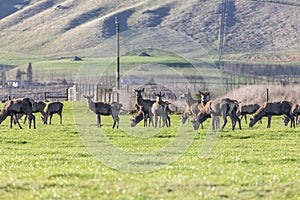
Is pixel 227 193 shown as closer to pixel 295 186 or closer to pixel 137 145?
pixel 295 186

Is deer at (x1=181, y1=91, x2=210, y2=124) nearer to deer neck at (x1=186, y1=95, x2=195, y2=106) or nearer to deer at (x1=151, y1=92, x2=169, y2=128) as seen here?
deer neck at (x1=186, y1=95, x2=195, y2=106)

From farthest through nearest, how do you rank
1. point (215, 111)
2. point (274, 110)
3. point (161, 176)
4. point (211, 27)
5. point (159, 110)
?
point (211, 27)
point (274, 110)
point (159, 110)
point (215, 111)
point (161, 176)

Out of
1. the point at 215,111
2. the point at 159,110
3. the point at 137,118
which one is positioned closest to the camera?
the point at 215,111

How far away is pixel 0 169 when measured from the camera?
691 inches

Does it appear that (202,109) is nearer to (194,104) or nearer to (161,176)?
(194,104)

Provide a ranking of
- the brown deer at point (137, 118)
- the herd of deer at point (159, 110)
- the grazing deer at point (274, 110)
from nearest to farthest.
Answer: the herd of deer at point (159, 110), the brown deer at point (137, 118), the grazing deer at point (274, 110)

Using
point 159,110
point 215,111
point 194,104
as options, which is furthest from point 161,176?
point 194,104

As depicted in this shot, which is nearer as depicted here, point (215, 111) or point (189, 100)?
point (215, 111)

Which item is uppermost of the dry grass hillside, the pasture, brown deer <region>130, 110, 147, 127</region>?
the dry grass hillside

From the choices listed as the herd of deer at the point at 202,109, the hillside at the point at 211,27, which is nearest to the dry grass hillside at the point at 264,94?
the herd of deer at the point at 202,109

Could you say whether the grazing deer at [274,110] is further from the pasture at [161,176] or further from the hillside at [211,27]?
the hillside at [211,27]

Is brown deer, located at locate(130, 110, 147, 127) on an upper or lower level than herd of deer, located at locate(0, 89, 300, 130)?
lower

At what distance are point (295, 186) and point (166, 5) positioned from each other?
183605mm

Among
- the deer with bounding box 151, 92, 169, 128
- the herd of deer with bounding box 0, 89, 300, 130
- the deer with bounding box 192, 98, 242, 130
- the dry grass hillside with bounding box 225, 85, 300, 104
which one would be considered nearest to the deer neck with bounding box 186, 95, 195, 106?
the herd of deer with bounding box 0, 89, 300, 130
